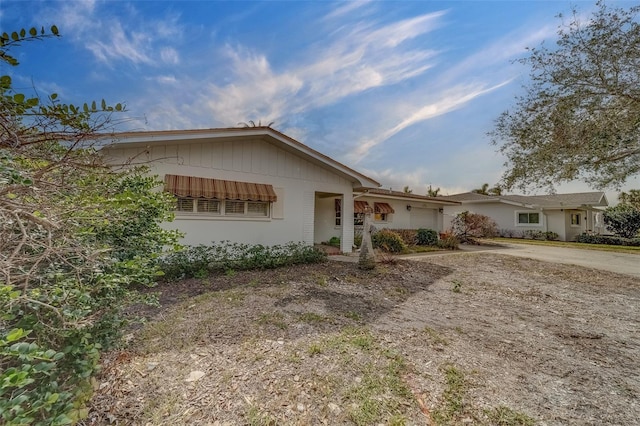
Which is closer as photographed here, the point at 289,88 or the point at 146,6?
the point at 146,6

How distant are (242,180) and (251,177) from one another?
1.08 feet

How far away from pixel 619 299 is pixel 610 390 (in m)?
5.39

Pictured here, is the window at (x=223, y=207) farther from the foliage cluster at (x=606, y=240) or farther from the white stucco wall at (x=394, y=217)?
the foliage cluster at (x=606, y=240)

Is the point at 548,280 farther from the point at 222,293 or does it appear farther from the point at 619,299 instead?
the point at 222,293

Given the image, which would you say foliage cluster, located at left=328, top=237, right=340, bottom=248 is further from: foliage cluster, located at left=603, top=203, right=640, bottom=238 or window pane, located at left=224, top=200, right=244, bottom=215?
foliage cluster, located at left=603, top=203, right=640, bottom=238

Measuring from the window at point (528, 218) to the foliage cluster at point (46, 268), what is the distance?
30448 millimetres

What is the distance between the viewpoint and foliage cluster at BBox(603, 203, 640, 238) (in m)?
24.0

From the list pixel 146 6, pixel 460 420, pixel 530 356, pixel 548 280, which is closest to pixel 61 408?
pixel 460 420

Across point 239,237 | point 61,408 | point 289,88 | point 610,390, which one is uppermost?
point 289,88

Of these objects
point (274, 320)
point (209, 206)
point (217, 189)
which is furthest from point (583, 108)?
point (209, 206)

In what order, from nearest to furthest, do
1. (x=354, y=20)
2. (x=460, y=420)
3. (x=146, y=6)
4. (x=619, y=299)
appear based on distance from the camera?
(x=460, y=420)
(x=146, y=6)
(x=619, y=299)
(x=354, y=20)

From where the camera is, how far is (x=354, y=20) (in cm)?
780

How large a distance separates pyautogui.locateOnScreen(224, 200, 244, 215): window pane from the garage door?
12557 mm

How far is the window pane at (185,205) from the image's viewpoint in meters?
8.41
